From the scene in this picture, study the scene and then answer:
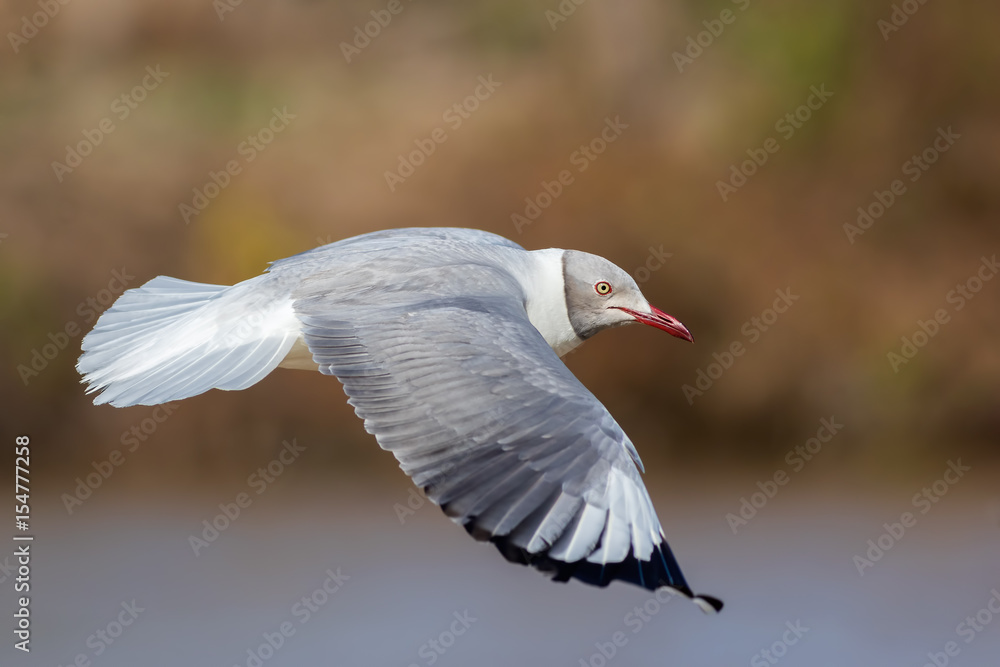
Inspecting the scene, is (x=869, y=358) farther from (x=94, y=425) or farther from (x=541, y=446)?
(x=541, y=446)

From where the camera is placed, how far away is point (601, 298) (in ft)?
10.3

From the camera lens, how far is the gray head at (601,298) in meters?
3.11

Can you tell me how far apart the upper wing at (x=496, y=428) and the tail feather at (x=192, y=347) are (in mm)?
134

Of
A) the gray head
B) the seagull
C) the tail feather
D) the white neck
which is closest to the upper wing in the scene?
the seagull

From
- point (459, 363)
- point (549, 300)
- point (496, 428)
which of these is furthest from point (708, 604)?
point (549, 300)

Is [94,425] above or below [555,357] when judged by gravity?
below

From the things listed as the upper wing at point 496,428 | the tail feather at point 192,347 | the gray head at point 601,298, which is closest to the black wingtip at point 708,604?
the upper wing at point 496,428

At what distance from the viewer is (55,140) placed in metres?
6.24

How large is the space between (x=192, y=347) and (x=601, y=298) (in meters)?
1.11

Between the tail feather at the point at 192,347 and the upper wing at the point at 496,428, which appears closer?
the upper wing at the point at 496,428

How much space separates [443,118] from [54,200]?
2.16 metres

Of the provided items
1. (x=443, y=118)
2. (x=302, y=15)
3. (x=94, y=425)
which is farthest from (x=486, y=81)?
(x=94, y=425)

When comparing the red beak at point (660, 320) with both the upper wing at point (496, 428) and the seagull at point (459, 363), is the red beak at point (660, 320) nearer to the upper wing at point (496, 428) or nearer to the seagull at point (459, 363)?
the seagull at point (459, 363)

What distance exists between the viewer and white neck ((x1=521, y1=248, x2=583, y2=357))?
2992 mm
